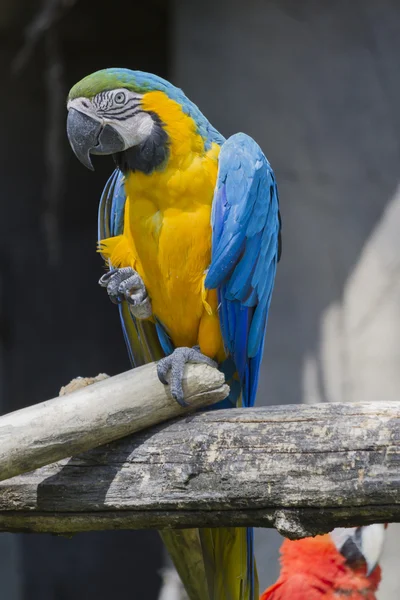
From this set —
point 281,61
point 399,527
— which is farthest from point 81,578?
point 281,61

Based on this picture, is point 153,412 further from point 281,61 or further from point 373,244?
point 281,61

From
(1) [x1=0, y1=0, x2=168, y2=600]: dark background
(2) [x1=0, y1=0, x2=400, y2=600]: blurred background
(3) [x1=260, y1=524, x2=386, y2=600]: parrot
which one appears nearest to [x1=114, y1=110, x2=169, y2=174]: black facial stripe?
(3) [x1=260, y1=524, x2=386, y2=600]: parrot

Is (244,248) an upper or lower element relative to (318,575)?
upper

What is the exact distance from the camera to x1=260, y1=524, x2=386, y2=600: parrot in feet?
7.35

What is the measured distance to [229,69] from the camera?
3250 mm

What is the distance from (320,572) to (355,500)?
38.1 inches

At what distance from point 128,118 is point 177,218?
236 millimetres

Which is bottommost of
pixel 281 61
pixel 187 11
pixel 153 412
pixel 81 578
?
pixel 81 578

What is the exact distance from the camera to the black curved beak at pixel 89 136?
1637mm

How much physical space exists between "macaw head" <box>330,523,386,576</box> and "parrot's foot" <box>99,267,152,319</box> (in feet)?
3.07

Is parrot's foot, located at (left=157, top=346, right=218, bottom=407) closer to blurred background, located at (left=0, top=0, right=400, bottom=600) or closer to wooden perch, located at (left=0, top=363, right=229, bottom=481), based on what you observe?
wooden perch, located at (left=0, top=363, right=229, bottom=481)

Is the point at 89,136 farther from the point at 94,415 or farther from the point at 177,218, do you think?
the point at 94,415

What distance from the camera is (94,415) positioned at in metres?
1.55

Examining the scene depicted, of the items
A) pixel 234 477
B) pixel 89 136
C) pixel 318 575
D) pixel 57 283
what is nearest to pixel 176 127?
pixel 89 136
